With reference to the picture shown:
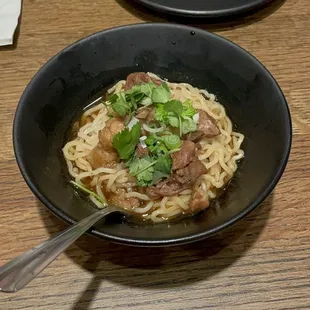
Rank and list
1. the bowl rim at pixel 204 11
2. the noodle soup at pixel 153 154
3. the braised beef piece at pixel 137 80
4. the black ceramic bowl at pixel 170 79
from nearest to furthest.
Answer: the black ceramic bowl at pixel 170 79, the noodle soup at pixel 153 154, the braised beef piece at pixel 137 80, the bowl rim at pixel 204 11

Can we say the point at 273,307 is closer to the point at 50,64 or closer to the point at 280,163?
the point at 280,163

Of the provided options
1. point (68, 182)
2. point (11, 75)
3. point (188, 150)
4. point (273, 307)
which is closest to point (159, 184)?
point (188, 150)

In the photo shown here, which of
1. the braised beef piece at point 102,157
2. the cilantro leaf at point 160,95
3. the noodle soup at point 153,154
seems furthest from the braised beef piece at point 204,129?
the braised beef piece at point 102,157

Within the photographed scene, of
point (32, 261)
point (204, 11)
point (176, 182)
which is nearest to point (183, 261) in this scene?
point (176, 182)

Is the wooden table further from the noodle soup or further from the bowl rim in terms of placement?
the bowl rim

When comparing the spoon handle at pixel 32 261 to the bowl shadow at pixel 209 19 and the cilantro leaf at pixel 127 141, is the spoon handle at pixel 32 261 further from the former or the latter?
the bowl shadow at pixel 209 19
